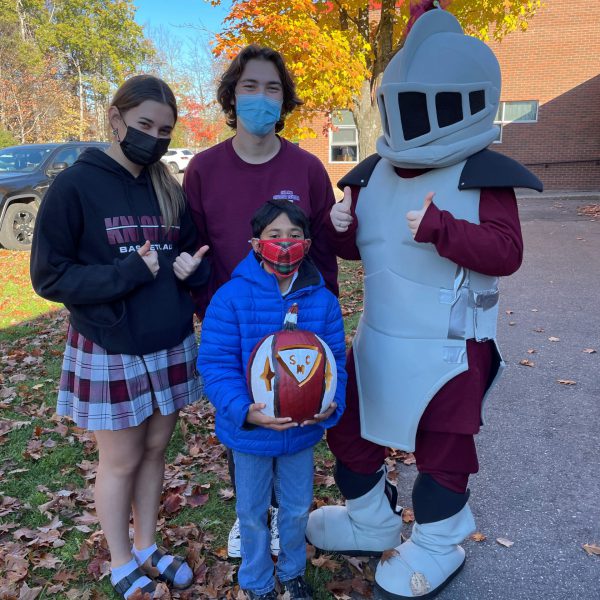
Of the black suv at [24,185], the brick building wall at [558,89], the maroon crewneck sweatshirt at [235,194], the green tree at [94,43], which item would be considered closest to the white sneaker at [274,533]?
the maroon crewneck sweatshirt at [235,194]

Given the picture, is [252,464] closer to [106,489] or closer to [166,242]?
[106,489]

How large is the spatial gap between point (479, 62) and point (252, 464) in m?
1.91

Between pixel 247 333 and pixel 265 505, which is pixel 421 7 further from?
pixel 265 505

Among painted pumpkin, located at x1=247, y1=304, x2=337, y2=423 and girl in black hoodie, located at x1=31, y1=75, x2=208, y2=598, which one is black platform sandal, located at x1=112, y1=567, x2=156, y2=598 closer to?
girl in black hoodie, located at x1=31, y1=75, x2=208, y2=598

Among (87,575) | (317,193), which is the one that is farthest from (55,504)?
(317,193)

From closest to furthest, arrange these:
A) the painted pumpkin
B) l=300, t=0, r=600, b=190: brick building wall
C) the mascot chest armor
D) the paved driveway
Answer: the painted pumpkin < the mascot chest armor < the paved driveway < l=300, t=0, r=600, b=190: brick building wall

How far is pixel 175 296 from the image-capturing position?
7.80 ft

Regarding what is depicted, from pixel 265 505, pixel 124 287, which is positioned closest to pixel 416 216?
pixel 124 287

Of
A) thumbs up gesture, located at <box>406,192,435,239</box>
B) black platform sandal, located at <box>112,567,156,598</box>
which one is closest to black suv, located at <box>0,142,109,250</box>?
black platform sandal, located at <box>112,567,156,598</box>

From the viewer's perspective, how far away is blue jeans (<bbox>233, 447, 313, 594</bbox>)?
236 cm

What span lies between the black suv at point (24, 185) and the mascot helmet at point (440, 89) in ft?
26.2

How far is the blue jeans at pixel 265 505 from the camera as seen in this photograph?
236 cm

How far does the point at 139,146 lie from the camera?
2.27 metres

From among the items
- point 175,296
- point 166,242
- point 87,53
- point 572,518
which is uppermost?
point 87,53
